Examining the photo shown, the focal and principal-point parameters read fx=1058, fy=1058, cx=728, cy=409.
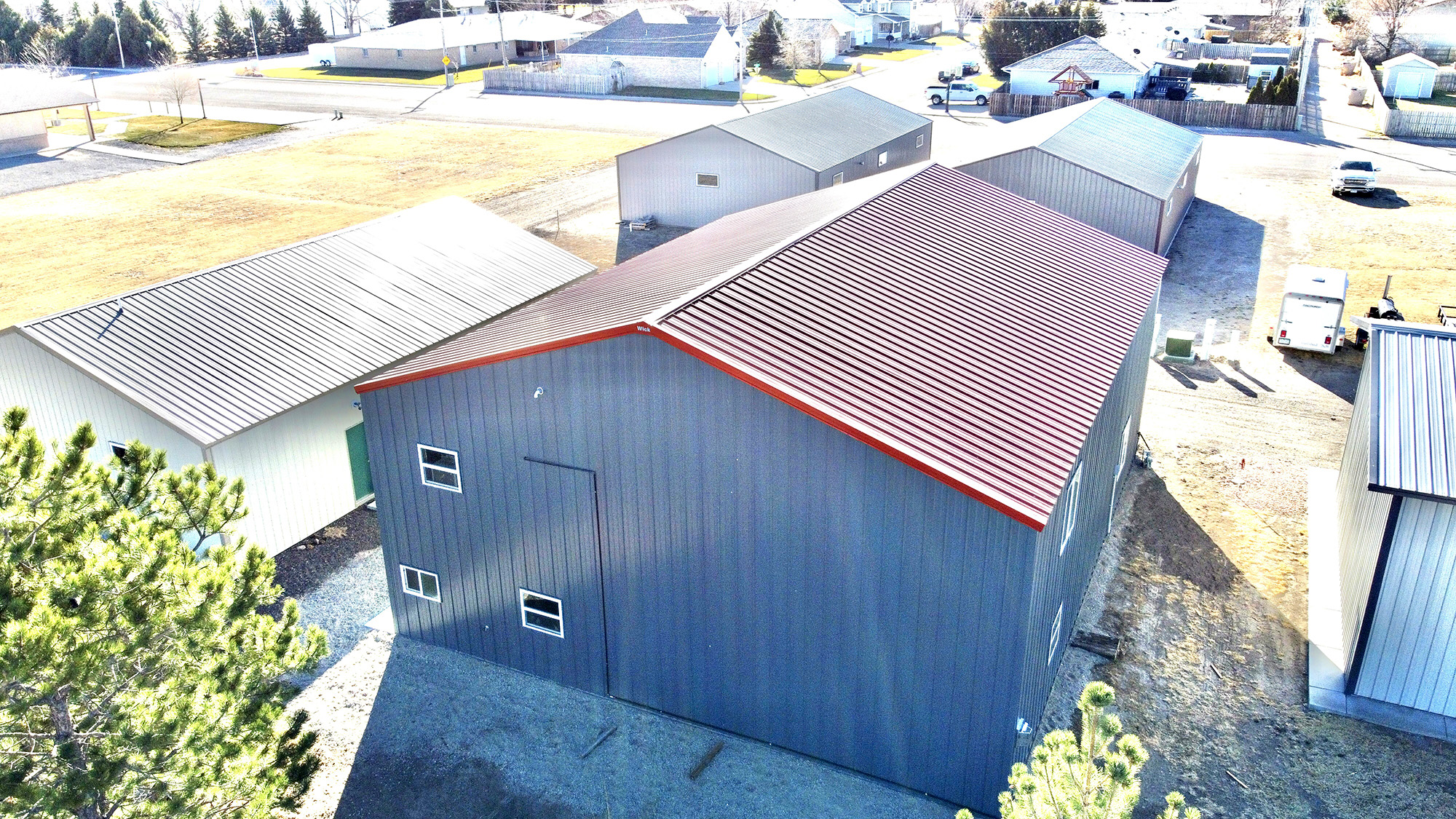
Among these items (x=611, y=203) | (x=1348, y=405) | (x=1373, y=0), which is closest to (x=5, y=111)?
(x=611, y=203)

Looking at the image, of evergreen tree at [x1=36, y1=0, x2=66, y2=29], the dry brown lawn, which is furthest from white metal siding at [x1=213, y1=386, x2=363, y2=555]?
evergreen tree at [x1=36, y1=0, x2=66, y2=29]

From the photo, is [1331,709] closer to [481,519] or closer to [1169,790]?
[1169,790]

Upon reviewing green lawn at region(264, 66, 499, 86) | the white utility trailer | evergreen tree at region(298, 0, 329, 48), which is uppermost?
evergreen tree at region(298, 0, 329, 48)

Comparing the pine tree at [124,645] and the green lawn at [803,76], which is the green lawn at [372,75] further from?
the pine tree at [124,645]

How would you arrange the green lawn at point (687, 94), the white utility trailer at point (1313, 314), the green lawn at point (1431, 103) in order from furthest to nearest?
the green lawn at point (687, 94), the green lawn at point (1431, 103), the white utility trailer at point (1313, 314)

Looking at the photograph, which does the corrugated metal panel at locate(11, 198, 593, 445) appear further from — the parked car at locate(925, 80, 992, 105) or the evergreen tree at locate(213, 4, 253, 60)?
the evergreen tree at locate(213, 4, 253, 60)

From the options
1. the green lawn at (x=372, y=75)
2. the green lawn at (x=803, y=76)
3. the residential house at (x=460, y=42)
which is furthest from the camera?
the residential house at (x=460, y=42)

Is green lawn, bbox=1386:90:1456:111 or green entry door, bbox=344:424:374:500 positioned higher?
Answer: green lawn, bbox=1386:90:1456:111

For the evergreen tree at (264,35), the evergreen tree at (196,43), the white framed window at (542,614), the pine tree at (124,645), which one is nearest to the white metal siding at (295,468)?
the white framed window at (542,614)
